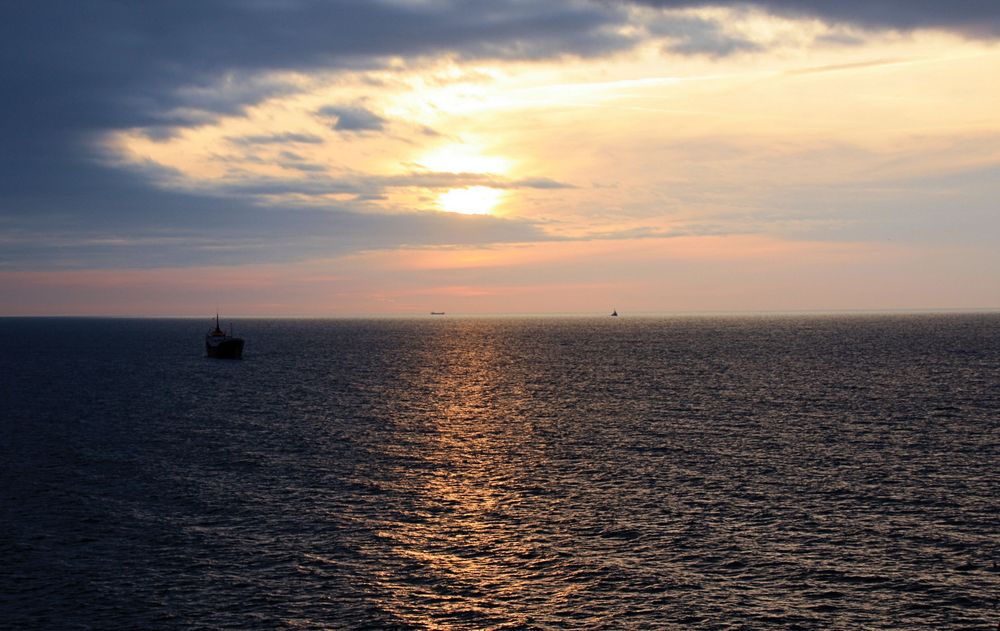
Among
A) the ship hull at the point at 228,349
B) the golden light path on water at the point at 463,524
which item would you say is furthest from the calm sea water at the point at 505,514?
the ship hull at the point at 228,349

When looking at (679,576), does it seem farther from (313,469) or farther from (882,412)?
(882,412)

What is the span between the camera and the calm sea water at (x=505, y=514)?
34.7m

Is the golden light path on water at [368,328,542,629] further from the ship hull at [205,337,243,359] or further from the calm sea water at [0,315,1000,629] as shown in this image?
the ship hull at [205,337,243,359]

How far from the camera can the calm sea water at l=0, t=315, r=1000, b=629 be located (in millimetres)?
34719

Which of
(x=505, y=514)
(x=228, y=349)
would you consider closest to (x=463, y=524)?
(x=505, y=514)

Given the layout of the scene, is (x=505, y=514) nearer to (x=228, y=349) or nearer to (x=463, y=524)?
(x=463, y=524)

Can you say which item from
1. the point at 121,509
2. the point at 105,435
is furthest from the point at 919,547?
the point at 105,435

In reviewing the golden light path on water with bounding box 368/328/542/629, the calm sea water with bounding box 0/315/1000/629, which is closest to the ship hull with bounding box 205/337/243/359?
the calm sea water with bounding box 0/315/1000/629

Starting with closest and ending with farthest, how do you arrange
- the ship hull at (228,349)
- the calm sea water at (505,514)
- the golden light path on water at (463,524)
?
the calm sea water at (505,514), the golden light path on water at (463,524), the ship hull at (228,349)

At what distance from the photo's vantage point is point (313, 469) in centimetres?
6178

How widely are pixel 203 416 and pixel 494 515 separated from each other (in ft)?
177

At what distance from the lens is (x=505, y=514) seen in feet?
160

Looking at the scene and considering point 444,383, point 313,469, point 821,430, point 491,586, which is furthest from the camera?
point 444,383

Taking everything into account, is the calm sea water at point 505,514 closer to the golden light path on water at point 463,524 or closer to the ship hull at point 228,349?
the golden light path on water at point 463,524
